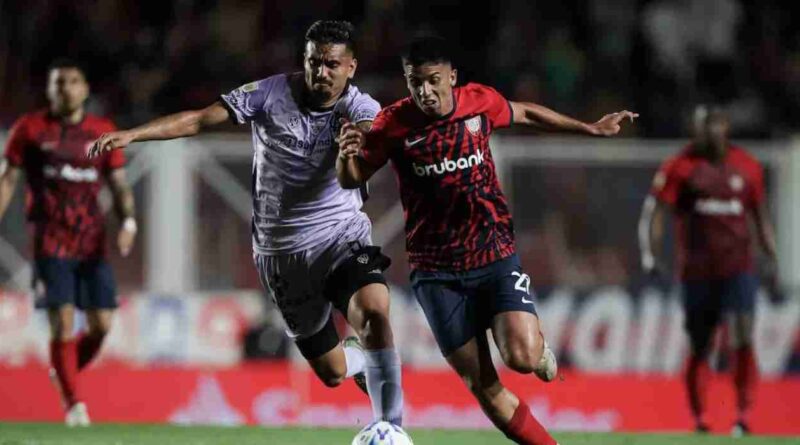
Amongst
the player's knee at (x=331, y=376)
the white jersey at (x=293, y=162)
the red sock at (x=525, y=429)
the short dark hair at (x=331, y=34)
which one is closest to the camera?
the red sock at (x=525, y=429)

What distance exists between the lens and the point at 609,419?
13.7 m

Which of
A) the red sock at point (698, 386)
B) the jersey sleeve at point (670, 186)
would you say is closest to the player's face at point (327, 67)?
the jersey sleeve at point (670, 186)

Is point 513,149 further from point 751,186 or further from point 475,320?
point 475,320

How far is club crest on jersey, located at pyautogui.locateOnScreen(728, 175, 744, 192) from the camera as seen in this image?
12.2 metres

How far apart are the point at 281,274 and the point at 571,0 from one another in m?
9.40

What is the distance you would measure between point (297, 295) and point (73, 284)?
9.16 ft

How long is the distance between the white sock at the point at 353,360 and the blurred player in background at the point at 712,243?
3.51m

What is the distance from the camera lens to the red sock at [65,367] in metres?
10.9

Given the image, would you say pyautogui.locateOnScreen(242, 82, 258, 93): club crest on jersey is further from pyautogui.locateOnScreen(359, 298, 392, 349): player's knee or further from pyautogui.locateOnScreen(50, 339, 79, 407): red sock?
pyautogui.locateOnScreen(50, 339, 79, 407): red sock

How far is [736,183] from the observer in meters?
12.2

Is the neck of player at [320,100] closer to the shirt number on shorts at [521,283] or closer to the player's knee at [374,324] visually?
the player's knee at [374,324]

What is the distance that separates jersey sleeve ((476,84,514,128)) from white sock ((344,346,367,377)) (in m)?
1.80

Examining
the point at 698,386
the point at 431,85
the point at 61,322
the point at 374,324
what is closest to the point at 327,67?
the point at 431,85

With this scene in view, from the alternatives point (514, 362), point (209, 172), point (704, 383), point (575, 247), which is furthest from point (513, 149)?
point (514, 362)
